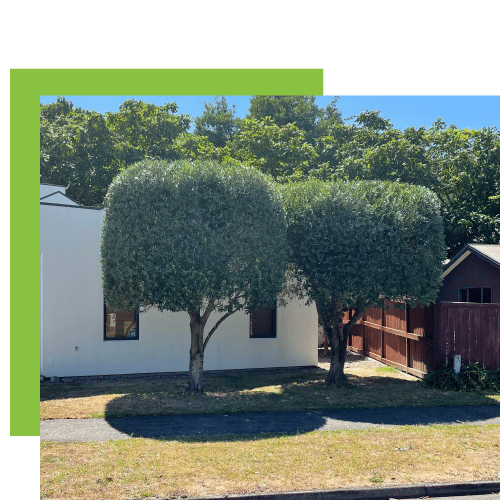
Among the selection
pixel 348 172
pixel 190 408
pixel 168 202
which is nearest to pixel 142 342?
pixel 190 408

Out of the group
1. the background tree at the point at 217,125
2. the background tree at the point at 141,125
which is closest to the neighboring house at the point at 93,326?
the background tree at the point at 141,125

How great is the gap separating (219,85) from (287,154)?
21.2 m

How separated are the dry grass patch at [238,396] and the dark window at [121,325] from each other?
53.7 inches

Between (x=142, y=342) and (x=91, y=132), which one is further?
(x=91, y=132)

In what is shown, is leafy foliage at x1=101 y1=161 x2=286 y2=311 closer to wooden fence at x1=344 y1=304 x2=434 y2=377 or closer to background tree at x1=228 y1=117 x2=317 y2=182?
wooden fence at x1=344 y1=304 x2=434 y2=377

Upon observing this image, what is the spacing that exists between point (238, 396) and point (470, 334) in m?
5.96

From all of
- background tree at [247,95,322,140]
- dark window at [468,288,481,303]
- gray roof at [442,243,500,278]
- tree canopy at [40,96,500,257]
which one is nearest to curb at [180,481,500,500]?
gray roof at [442,243,500,278]

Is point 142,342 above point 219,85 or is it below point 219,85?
below

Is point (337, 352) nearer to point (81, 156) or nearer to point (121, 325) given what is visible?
point (121, 325)

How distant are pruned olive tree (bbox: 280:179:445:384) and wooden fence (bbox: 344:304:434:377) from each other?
2.10 m

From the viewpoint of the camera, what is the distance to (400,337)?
51.7 ft

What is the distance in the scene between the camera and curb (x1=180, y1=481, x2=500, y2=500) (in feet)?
19.6

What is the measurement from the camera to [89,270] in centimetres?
1420

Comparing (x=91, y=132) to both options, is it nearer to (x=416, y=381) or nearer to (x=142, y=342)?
(x=142, y=342)
